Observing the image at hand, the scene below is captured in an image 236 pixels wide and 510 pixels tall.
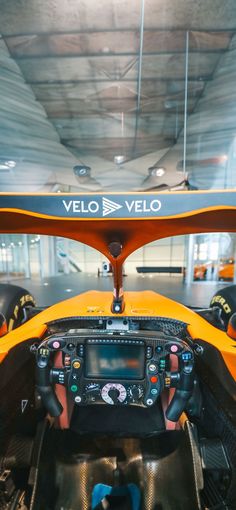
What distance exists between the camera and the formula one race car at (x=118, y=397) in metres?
0.99

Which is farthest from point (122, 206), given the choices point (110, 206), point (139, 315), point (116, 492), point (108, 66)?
point (108, 66)

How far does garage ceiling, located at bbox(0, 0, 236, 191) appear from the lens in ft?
10.3

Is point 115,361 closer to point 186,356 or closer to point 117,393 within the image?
point 117,393

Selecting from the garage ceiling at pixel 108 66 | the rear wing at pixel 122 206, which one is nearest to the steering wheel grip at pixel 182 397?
the rear wing at pixel 122 206

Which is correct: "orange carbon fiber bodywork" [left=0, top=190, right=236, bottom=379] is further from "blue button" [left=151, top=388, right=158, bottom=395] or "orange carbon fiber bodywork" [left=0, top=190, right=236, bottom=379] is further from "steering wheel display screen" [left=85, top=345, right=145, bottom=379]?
"blue button" [left=151, top=388, right=158, bottom=395]

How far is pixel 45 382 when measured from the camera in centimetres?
107

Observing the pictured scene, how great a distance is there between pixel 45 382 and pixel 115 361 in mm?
375

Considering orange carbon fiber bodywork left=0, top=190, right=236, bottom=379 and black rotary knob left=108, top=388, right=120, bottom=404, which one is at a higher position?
orange carbon fiber bodywork left=0, top=190, right=236, bottom=379

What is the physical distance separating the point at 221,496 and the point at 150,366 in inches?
27.7

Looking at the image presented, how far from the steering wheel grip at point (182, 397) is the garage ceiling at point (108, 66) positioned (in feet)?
15.1

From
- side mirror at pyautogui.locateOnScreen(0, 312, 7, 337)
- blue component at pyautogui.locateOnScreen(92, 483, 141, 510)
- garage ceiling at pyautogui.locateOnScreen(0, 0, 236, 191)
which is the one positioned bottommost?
blue component at pyautogui.locateOnScreen(92, 483, 141, 510)

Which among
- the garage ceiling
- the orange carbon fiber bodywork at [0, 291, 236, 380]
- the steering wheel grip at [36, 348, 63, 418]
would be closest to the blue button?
the orange carbon fiber bodywork at [0, 291, 236, 380]

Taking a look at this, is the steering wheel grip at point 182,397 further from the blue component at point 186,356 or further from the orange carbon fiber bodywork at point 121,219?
the orange carbon fiber bodywork at point 121,219

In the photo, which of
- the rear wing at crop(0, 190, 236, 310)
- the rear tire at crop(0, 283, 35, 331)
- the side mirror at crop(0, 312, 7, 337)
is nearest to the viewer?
the rear wing at crop(0, 190, 236, 310)
